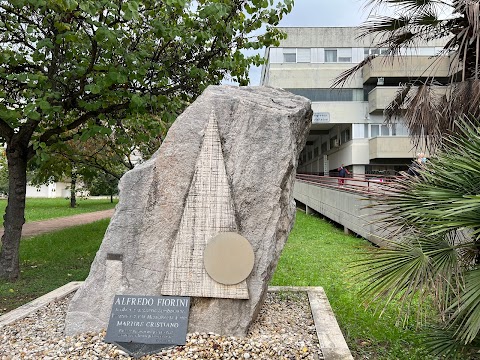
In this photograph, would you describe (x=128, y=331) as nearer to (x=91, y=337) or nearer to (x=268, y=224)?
(x=91, y=337)

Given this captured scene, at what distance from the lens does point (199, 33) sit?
693 centimetres

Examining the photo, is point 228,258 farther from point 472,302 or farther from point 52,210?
point 52,210

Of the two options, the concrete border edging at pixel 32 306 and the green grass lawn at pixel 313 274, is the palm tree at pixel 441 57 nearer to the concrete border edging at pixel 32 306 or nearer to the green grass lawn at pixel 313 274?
the green grass lawn at pixel 313 274

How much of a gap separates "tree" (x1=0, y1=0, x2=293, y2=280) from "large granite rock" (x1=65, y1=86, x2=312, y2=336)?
8.03 ft

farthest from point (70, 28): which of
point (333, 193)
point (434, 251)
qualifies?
point (333, 193)

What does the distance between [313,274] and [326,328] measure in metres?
3.33

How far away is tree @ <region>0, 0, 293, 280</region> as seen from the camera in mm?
6664

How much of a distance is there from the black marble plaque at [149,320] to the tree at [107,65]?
3266mm

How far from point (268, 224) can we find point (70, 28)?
4196 mm

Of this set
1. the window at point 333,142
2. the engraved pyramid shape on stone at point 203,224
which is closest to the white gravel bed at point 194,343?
the engraved pyramid shape on stone at point 203,224

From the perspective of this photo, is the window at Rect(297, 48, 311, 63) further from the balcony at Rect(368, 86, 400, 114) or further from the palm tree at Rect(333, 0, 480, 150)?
the palm tree at Rect(333, 0, 480, 150)

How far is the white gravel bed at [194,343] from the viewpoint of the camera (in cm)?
396

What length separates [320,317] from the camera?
4930 millimetres

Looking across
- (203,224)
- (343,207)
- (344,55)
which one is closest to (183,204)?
(203,224)
